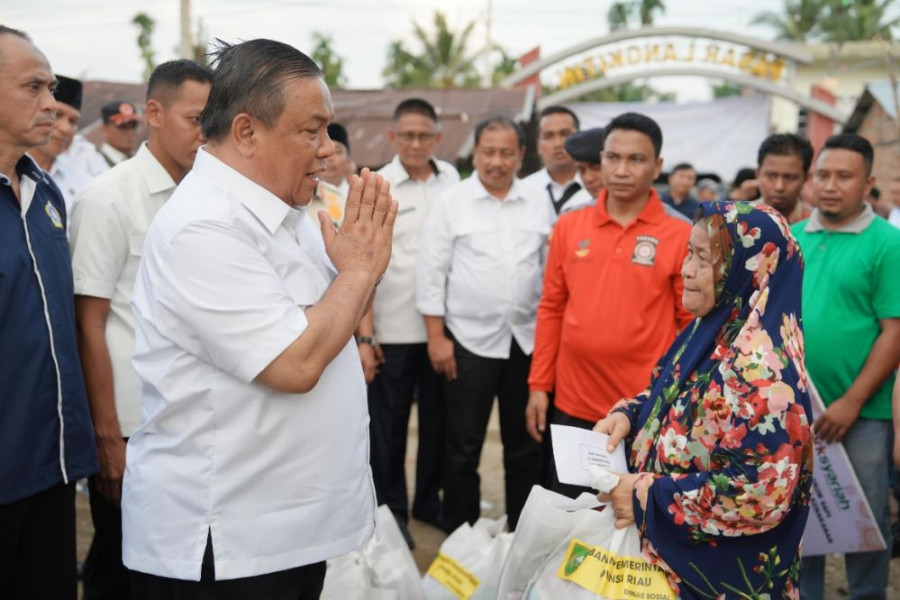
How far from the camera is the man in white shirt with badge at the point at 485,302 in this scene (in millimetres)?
4285

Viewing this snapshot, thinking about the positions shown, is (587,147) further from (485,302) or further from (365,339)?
(365,339)

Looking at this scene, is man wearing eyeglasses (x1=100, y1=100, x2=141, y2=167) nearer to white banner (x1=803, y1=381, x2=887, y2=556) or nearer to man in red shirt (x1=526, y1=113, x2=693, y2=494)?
man in red shirt (x1=526, y1=113, x2=693, y2=494)

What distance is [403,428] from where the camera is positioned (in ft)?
15.5

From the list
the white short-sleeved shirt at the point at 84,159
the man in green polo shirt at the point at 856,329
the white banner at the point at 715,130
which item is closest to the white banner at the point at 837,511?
the man in green polo shirt at the point at 856,329

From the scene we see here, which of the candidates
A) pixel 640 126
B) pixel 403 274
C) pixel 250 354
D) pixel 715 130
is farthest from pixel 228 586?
pixel 715 130

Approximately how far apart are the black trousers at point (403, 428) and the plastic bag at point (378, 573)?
1368 millimetres

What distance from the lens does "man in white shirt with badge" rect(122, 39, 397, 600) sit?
67.1 inches

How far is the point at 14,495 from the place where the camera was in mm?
2262

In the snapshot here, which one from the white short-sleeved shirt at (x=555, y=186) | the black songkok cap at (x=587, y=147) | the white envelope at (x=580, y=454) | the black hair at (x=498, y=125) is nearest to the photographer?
the white envelope at (x=580, y=454)

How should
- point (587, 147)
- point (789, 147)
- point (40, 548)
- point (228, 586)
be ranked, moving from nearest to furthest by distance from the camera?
point (228, 586) < point (40, 548) < point (789, 147) < point (587, 147)

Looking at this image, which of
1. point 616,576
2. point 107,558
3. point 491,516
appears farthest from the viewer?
point 491,516

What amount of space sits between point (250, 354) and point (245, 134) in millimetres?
531

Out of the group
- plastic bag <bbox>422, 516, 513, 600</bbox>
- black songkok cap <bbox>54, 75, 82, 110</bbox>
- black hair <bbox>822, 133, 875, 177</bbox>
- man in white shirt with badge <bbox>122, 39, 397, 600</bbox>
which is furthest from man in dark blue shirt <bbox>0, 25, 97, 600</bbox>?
black hair <bbox>822, 133, 875, 177</bbox>

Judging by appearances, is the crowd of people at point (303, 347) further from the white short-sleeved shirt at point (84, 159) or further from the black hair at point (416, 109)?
the white short-sleeved shirt at point (84, 159)
